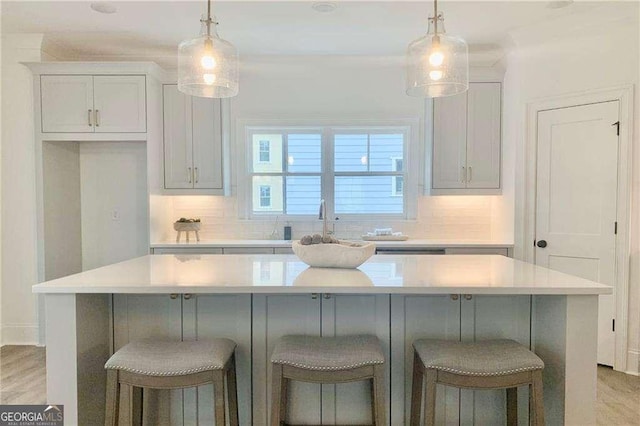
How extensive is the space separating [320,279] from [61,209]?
10.6ft

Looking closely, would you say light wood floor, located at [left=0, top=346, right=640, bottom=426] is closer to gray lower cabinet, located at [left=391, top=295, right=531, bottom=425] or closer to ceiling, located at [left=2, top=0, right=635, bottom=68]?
gray lower cabinet, located at [left=391, top=295, right=531, bottom=425]

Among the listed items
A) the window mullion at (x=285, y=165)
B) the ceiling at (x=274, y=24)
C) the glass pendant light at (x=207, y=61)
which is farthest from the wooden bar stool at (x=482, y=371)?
the window mullion at (x=285, y=165)

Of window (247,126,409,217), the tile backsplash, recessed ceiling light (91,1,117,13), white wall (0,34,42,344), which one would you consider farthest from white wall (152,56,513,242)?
recessed ceiling light (91,1,117,13)

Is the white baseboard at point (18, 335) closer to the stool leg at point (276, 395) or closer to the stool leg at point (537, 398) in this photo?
the stool leg at point (276, 395)

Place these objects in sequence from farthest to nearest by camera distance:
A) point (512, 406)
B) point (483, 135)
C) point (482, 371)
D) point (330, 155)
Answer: point (330, 155) → point (483, 135) → point (512, 406) → point (482, 371)

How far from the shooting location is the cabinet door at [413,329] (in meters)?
2.04

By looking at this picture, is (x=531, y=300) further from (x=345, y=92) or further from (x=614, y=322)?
(x=345, y=92)

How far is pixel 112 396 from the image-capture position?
1.70m

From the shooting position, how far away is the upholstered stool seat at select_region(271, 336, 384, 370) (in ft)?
5.52

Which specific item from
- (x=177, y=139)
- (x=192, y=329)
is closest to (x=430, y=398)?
(x=192, y=329)

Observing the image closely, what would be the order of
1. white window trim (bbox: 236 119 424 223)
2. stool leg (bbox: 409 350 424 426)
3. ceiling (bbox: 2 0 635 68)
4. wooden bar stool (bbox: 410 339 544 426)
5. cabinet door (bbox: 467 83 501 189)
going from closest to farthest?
wooden bar stool (bbox: 410 339 544 426), stool leg (bbox: 409 350 424 426), ceiling (bbox: 2 0 635 68), cabinet door (bbox: 467 83 501 189), white window trim (bbox: 236 119 424 223)

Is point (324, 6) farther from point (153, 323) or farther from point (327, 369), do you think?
point (327, 369)

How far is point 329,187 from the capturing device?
4.35 metres

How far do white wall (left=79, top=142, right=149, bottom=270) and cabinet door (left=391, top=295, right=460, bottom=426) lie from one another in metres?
2.99
